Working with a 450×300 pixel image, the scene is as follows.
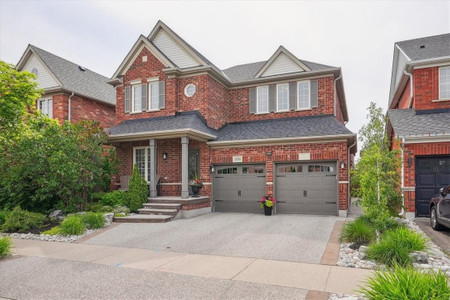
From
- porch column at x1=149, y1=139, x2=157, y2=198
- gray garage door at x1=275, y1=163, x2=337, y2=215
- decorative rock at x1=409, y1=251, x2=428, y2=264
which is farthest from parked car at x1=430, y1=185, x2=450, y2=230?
porch column at x1=149, y1=139, x2=157, y2=198

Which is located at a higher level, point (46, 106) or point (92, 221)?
point (46, 106)

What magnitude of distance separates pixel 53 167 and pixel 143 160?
14.8 feet

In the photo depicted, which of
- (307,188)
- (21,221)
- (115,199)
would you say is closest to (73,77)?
(115,199)

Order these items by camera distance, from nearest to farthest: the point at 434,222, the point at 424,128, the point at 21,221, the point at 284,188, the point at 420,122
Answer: the point at 434,222 → the point at 21,221 → the point at 424,128 → the point at 420,122 → the point at 284,188

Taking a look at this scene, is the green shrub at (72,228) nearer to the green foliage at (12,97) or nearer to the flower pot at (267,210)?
the green foliage at (12,97)

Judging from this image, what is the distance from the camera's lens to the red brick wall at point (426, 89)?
1323 cm

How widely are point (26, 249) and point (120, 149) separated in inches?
321

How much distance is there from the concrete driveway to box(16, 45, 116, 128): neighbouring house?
10.1m

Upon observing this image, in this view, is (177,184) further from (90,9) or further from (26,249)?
(90,9)

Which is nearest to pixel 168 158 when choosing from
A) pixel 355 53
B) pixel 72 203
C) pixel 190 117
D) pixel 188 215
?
pixel 190 117

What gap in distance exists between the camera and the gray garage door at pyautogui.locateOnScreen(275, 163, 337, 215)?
1302 cm

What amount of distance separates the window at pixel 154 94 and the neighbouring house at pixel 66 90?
17.3ft

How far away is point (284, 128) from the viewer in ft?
47.3

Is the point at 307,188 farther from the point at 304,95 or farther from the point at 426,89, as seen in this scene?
the point at 426,89
